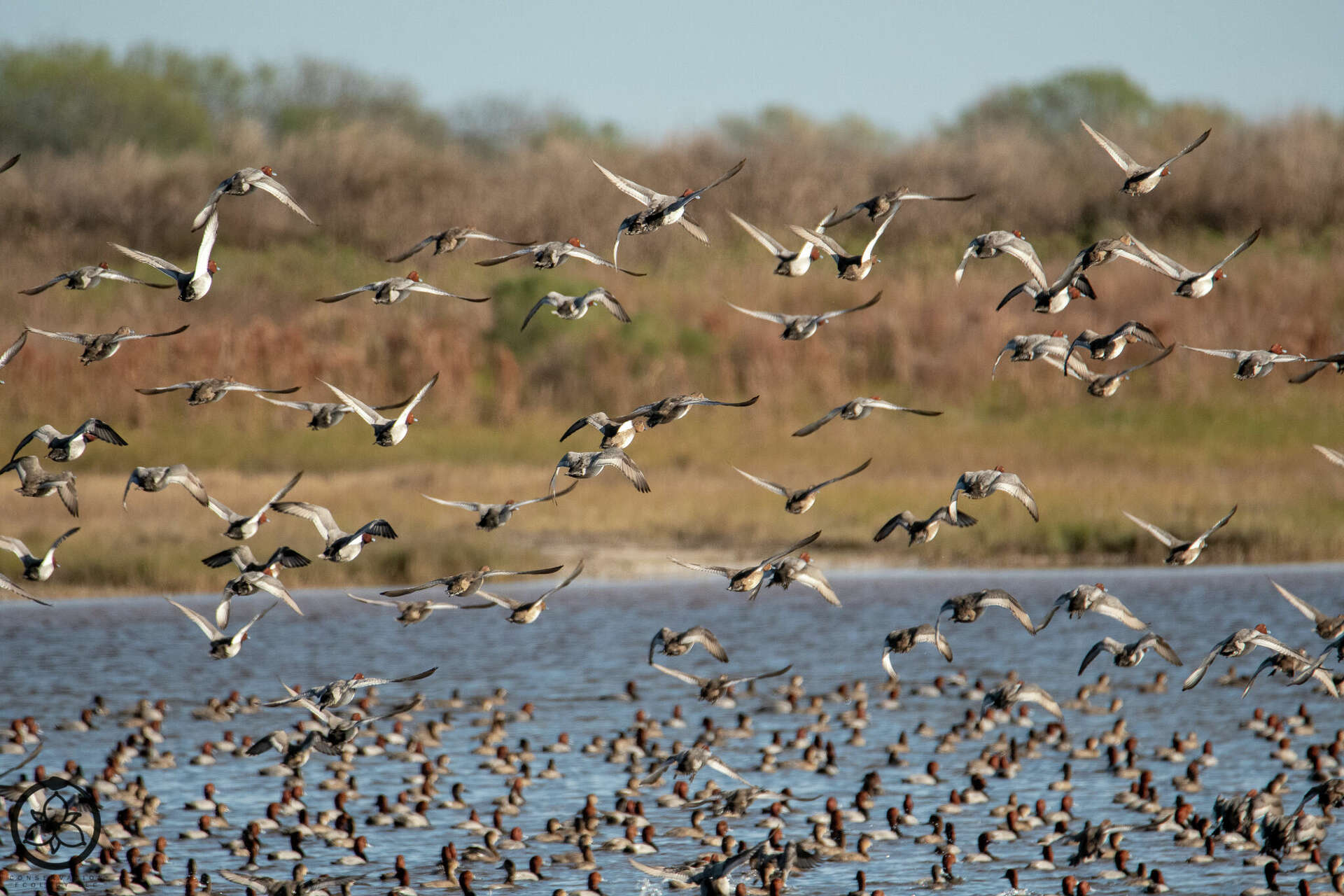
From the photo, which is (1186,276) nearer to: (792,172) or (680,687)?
(680,687)

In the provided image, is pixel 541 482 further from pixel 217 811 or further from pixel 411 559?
pixel 217 811

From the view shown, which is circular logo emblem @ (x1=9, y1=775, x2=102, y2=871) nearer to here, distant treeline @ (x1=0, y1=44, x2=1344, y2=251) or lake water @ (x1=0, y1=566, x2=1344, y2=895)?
lake water @ (x1=0, y1=566, x2=1344, y2=895)

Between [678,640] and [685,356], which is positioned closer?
[678,640]

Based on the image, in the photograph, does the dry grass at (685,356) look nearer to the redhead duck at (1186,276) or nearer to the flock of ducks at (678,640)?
the flock of ducks at (678,640)

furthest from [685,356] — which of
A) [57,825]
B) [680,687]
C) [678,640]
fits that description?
[678,640]

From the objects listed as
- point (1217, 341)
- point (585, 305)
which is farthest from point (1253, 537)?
point (585, 305)

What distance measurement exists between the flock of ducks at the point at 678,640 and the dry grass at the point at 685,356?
1157 cm

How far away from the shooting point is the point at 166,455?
39.3m

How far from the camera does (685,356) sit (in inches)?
1802

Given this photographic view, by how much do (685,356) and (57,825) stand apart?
90.5 ft

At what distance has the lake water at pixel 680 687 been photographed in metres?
21.1

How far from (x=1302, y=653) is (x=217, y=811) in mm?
12500

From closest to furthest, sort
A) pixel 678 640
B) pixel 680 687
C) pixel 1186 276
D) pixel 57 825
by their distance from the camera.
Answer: pixel 1186 276 → pixel 678 640 → pixel 57 825 → pixel 680 687

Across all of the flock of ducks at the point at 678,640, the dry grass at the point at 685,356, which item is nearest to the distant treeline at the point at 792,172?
the dry grass at the point at 685,356
